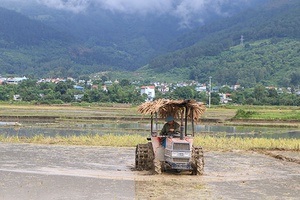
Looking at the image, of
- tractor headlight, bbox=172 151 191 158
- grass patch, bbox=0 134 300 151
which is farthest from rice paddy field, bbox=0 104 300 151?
tractor headlight, bbox=172 151 191 158

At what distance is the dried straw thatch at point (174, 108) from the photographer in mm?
15297

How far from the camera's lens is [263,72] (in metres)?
149

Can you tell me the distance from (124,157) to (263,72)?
132 meters

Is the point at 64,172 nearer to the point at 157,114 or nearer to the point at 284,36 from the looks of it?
the point at 157,114

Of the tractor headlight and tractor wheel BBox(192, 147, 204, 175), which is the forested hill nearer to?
tractor wheel BBox(192, 147, 204, 175)

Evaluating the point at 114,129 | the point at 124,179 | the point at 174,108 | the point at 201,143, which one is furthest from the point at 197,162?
the point at 114,129

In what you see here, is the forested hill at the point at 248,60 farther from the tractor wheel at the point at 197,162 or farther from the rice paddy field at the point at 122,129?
the tractor wheel at the point at 197,162

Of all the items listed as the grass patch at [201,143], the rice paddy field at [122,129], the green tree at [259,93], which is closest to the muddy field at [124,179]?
the grass patch at [201,143]

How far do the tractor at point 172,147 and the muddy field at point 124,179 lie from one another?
0.97 ft

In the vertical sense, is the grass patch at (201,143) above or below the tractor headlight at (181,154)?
below

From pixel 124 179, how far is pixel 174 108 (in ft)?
8.61

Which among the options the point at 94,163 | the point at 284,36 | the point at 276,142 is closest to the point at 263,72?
the point at 284,36

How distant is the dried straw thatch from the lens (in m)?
15.3

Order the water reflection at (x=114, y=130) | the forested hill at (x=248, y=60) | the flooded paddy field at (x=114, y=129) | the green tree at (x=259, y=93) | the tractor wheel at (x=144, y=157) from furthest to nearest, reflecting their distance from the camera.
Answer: the forested hill at (x=248, y=60) → the green tree at (x=259, y=93) → the flooded paddy field at (x=114, y=129) → the water reflection at (x=114, y=130) → the tractor wheel at (x=144, y=157)
